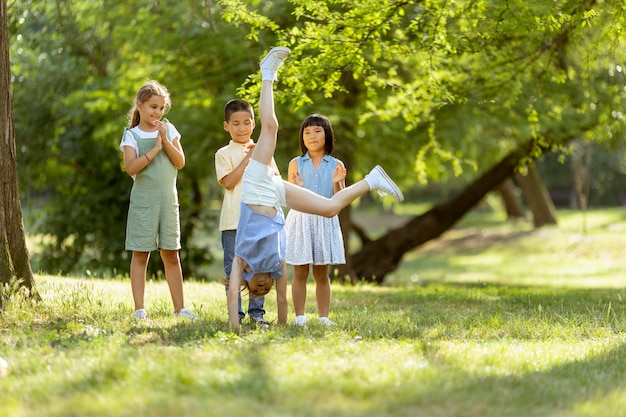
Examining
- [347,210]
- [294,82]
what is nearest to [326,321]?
[294,82]

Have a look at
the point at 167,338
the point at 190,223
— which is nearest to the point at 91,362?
the point at 167,338

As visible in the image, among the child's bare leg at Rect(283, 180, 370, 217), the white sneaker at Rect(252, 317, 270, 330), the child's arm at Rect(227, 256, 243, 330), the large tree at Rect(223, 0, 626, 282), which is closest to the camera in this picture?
the child's arm at Rect(227, 256, 243, 330)

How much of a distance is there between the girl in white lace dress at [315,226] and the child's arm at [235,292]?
0.73 metres

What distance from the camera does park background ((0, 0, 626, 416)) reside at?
4324mm

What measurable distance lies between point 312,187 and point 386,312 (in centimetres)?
185

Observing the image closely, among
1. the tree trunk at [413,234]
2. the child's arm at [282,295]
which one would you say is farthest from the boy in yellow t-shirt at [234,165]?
the tree trunk at [413,234]

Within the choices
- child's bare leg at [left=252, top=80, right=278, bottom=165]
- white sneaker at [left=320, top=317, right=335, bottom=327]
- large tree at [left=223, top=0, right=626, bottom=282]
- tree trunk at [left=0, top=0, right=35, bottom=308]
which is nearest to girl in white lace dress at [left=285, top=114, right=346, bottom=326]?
white sneaker at [left=320, top=317, right=335, bottom=327]

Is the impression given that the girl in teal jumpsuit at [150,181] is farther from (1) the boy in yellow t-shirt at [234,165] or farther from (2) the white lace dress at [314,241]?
(2) the white lace dress at [314,241]

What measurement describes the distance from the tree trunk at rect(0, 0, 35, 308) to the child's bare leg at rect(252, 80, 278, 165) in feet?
7.51

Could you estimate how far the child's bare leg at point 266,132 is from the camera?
5945 millimetres

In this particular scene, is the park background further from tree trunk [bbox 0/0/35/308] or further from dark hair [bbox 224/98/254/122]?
dark hair [bbox 224/98/254/122]

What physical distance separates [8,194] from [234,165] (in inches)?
77.5

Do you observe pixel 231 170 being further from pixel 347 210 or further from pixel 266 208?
pixel 347 210

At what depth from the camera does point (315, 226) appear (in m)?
6.62
